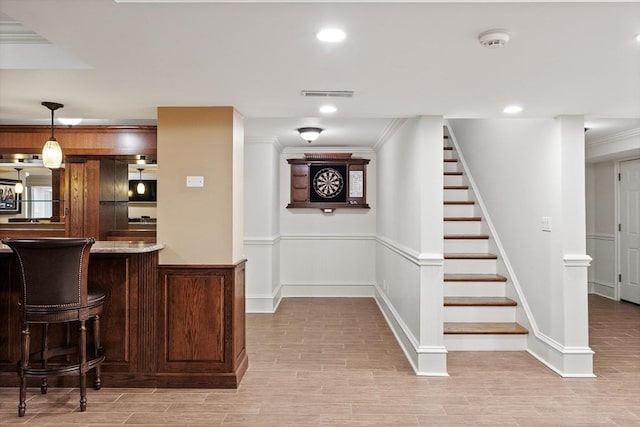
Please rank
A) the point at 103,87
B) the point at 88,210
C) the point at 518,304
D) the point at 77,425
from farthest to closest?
the point at 88,210 < the point at 518,304 < the point at 103,87 < the point at 77,425

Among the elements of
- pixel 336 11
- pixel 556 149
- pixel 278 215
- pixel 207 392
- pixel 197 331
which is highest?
pixel 336 11

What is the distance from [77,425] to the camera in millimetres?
2904

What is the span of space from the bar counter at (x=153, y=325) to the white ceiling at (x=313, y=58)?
50.4 inches

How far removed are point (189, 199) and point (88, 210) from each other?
1.99 m

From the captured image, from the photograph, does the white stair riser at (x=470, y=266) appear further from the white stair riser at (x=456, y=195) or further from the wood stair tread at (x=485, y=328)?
the white stair riser at (x=456, y=195)

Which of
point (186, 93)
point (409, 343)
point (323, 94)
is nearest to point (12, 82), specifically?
point (186, 93)

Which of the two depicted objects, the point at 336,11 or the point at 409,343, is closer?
the point at 336,11

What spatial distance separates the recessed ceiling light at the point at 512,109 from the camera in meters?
3.67

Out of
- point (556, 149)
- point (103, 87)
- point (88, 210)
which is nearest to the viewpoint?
point (103, 87)

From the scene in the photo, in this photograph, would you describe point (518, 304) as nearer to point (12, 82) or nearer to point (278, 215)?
point (278, 215)

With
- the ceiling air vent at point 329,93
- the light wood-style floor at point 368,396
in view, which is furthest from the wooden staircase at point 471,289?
the ceiling air vent at point 329,93

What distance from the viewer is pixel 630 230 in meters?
6.62

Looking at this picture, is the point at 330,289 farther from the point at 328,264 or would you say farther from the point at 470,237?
the point at 470,237

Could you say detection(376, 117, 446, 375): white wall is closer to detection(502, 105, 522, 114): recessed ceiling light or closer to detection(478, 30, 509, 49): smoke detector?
detection(502, 105, 522, 114): recessed ceiling light
